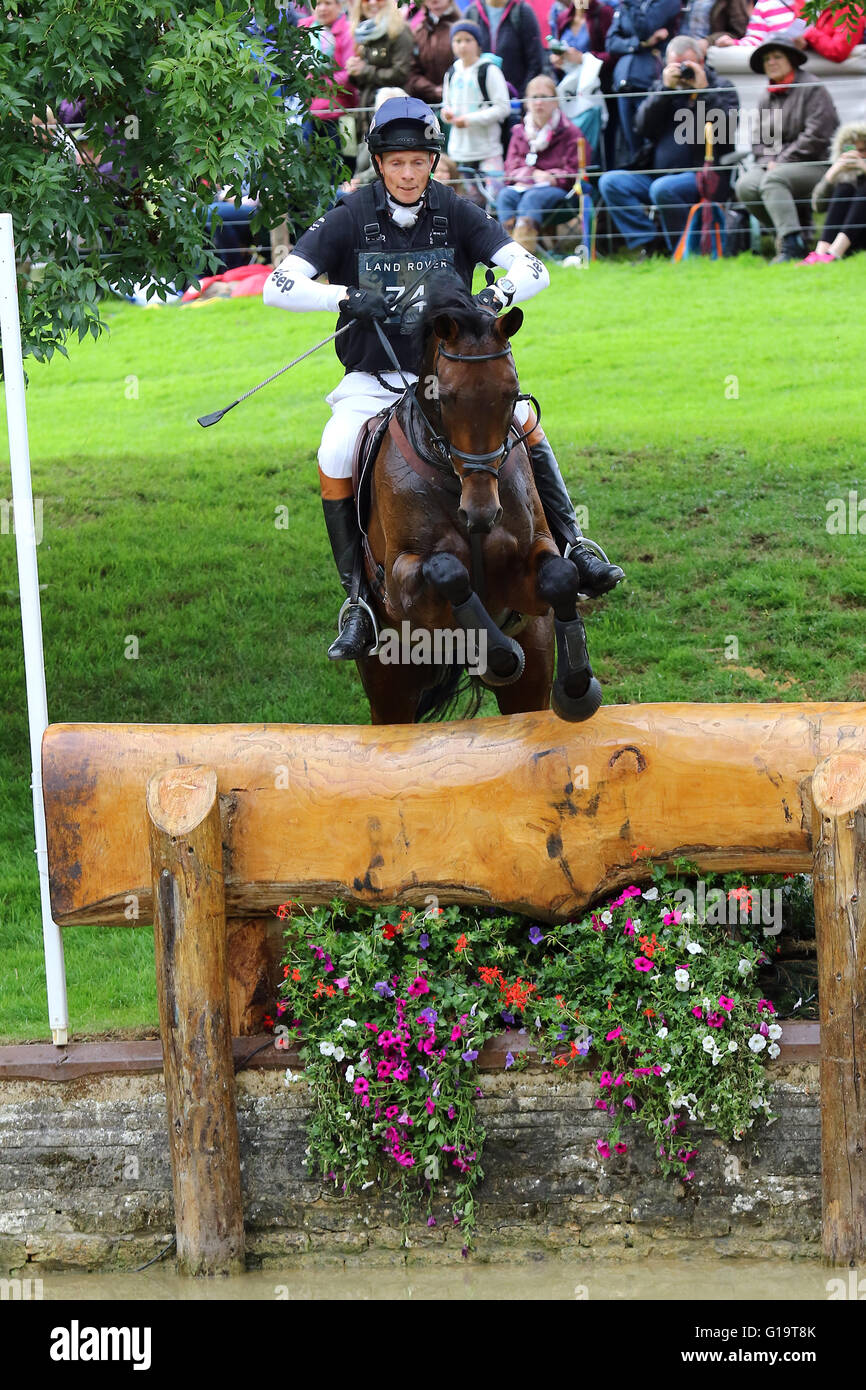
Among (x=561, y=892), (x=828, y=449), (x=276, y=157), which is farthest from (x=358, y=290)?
(x=828, y=449)

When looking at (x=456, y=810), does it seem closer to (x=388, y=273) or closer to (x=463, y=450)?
(x=463, y=450)

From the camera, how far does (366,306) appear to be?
4.92m

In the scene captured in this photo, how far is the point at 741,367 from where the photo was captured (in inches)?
482

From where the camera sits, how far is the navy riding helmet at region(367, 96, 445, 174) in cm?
508

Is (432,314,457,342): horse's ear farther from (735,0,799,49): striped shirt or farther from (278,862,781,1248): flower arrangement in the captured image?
(735,0,799,49): striped shirt

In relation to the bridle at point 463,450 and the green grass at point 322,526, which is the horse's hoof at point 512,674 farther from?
the green grass at point 322,526

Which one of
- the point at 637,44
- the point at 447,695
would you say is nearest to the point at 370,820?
the point at 447,695

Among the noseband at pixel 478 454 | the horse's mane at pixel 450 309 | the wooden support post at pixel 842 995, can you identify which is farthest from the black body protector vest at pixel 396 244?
the wooden support post at pixel 842 995

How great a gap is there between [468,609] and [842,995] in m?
1.54

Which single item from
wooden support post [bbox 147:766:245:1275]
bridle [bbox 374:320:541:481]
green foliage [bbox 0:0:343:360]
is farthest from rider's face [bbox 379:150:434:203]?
wooden support post [bbox 147:766:245:1275]

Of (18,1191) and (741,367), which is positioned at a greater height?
(741,367)

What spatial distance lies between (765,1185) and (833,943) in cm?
79

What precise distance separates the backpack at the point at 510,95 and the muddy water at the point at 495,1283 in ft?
32.6

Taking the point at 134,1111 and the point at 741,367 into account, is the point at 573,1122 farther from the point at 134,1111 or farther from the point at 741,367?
the point at 741,367
